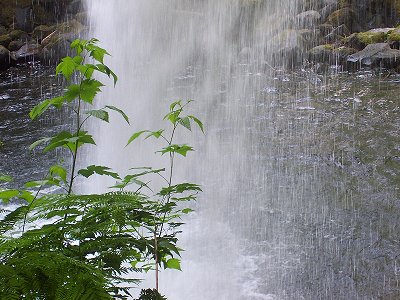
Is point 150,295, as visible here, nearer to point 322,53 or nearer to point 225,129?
point 225,129

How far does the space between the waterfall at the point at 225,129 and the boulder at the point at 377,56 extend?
7.28 ft

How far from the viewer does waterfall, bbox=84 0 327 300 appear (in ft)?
14.8

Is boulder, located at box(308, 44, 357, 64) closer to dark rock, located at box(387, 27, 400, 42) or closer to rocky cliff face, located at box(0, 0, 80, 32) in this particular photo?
dark rock, located at box(387, 27, 400, 42)

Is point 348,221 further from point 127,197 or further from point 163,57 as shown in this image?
point 163,57

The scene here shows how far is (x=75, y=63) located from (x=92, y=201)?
75 centimetres

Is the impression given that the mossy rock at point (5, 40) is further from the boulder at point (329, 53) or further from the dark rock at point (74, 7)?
the boulder at point (329, 53)

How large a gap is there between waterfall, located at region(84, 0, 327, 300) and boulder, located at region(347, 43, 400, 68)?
222cm

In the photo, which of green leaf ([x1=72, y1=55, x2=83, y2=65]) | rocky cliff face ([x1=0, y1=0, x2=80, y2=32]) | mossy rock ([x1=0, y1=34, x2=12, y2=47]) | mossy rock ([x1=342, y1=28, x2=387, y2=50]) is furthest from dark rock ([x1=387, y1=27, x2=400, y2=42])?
mossy rock ([x1=0, y1=34, x2=12, y2=47])

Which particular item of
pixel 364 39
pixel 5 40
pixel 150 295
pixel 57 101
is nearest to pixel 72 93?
pixel 57 101

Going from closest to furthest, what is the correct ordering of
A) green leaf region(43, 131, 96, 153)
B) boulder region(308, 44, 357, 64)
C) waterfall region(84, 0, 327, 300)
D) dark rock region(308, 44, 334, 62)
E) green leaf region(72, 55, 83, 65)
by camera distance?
green leaf region(43, 131, 96, 153)
green leaf region(72, 55, 83, 65)
waterfall region(84, 0, 327, 300)
boulder region(308, 44, 357, 64)
dark rock region(308, 44, 334, 62)

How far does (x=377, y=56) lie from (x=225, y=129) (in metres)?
6.13

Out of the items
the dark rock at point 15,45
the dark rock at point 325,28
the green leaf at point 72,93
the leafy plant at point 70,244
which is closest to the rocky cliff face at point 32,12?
the dark rock at point 15,45

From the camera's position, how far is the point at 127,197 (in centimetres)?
137

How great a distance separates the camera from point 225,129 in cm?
891
